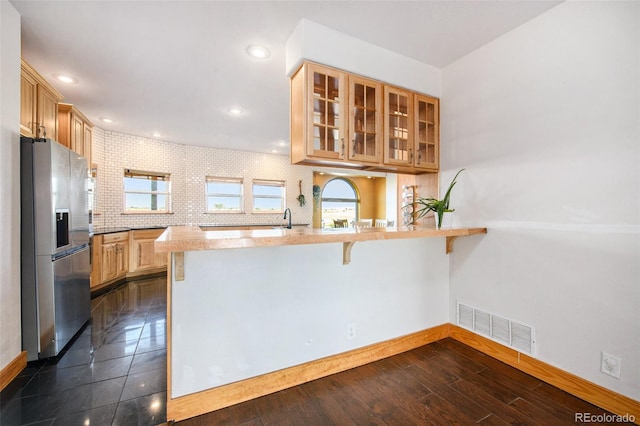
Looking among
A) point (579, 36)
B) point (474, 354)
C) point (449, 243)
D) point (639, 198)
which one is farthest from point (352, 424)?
point (579, 36)

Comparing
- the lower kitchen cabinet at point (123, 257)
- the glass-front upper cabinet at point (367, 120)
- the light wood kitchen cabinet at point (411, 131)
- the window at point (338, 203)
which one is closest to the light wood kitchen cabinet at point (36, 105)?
the lower kitchen cabinet at point (123, 257)

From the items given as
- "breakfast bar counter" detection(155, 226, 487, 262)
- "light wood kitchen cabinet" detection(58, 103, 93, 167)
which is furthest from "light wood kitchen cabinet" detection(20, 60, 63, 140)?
"breakfast bar counter" detection(155, 226, 487, 262)

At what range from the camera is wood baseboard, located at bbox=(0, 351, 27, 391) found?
1.82 metres

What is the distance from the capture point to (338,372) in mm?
2018

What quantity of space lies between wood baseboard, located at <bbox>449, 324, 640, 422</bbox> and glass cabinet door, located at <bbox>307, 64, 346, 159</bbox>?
6.66 feet

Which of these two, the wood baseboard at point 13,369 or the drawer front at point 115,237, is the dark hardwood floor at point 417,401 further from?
the drawer front at point 115,237

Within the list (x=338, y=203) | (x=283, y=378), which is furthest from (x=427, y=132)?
(x=338, y=203)

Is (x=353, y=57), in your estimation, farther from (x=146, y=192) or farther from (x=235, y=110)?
(x=146, y=192)

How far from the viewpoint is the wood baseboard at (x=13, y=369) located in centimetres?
182

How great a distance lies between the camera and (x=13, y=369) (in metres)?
1.93

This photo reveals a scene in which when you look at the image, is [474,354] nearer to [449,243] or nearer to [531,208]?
[449,243]

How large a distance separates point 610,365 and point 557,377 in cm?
32

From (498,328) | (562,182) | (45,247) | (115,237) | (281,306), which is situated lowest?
(498,328)

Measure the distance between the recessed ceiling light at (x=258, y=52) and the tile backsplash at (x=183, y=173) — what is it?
150 inches
